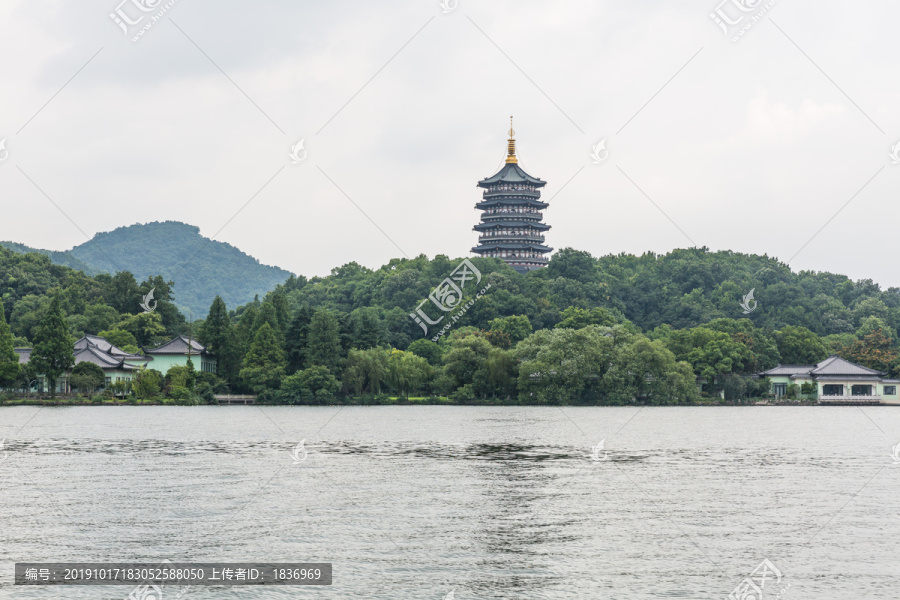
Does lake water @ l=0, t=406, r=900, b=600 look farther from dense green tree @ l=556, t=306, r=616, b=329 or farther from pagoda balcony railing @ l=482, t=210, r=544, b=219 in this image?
pagoda balcony railing @ l=482, t=210, r=544, b=219

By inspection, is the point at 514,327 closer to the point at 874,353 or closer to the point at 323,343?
the point at 323,343

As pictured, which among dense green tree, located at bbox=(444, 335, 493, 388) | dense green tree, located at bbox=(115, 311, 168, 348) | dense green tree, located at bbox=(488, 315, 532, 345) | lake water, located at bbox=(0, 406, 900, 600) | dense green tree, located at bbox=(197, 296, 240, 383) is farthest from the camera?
dense green tree, located at bbox=(115, 311, 168, 348)

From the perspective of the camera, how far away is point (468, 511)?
17.4 meters

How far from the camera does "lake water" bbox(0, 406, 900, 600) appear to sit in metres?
12.7

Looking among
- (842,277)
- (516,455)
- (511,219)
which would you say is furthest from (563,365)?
(842,277)

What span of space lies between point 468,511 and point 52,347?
4202 cm

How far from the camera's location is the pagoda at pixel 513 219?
10906 cm

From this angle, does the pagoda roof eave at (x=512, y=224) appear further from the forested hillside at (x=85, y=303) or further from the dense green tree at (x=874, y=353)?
the dense green tree at (x=874, y=353)

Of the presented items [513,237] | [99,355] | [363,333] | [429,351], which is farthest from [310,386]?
[513,237]

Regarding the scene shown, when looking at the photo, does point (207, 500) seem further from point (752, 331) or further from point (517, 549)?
point (752, 331)

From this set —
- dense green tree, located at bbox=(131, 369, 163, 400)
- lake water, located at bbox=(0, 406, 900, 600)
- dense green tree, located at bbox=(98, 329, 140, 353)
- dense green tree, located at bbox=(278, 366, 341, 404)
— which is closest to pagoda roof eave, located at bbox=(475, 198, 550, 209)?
dense green tree, located at bbox=(98, 329, 140, 353)

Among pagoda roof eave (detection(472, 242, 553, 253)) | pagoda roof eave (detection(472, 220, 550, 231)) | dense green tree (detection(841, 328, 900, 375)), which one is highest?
pagoda roof eave (detection(472, 220, 550, 231))

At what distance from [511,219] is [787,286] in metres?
31.0

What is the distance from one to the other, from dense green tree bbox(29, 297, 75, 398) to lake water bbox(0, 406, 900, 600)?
20831 millimetres
